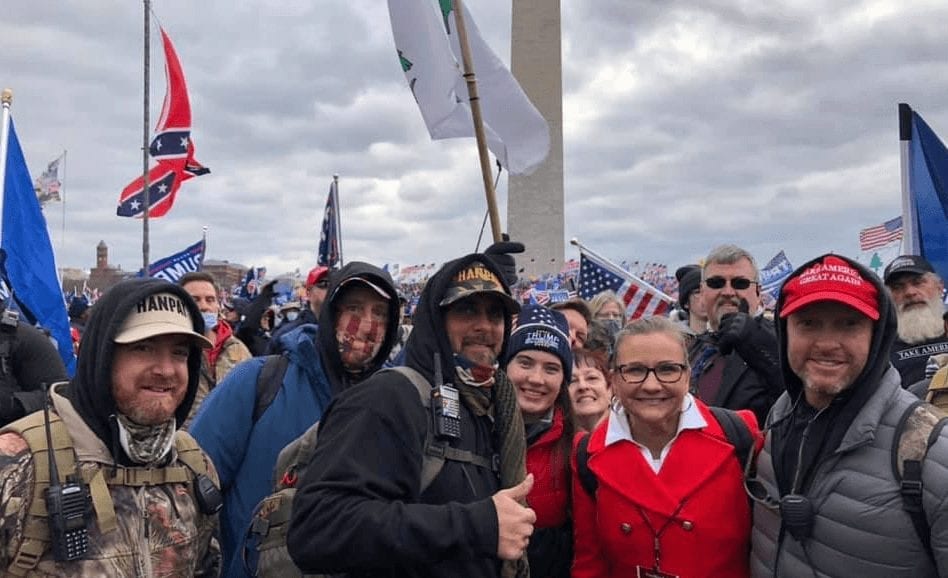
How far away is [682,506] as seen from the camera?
2.78 m

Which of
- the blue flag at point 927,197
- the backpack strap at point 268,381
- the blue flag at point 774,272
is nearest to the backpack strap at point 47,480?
the backpack strap at point 268,381

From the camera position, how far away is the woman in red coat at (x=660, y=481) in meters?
2.76

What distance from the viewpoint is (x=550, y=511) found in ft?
10.7

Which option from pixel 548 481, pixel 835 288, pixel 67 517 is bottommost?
pixel 548 481

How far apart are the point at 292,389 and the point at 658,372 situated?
Answer: 1.35 m

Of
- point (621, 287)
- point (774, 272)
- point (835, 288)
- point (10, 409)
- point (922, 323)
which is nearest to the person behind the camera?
point (835, 288)

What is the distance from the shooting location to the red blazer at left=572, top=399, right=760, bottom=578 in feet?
9.04

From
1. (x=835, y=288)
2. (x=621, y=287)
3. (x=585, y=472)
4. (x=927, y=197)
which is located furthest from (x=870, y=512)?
(x=621, y=287)

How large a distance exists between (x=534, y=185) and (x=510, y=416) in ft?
90.7

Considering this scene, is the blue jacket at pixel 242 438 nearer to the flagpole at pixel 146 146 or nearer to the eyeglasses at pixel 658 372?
the eyeglasses at pixel 658 372

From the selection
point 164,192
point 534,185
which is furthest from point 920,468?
point 534,185

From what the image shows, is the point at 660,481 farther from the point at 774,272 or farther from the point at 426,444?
the point at 774,272

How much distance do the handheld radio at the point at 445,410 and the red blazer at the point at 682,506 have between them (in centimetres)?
81

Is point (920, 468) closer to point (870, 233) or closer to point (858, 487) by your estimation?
point (858, 487)
